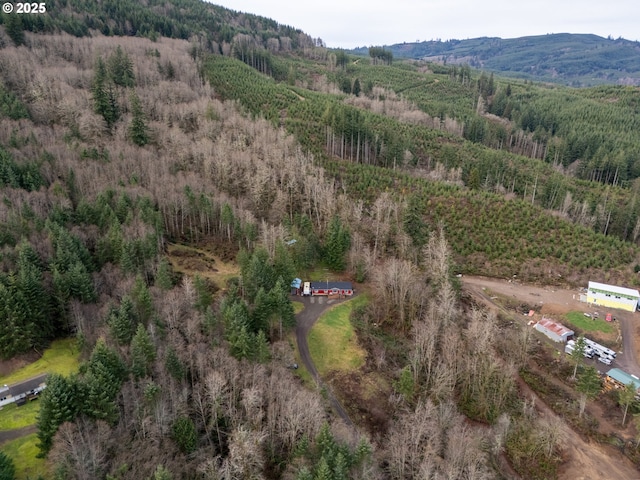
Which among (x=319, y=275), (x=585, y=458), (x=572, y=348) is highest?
(x=319, y=275)

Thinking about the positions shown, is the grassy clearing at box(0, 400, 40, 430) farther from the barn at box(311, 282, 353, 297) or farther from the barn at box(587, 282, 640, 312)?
the barn at box(587, 282, 640, 312)

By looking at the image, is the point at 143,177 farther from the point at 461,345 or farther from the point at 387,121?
the point at 387,121

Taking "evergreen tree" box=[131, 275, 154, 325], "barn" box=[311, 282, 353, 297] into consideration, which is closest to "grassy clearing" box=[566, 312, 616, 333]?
"barn" box=[311, 282, 353, 297]

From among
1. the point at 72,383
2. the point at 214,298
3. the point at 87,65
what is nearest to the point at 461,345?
the point at 214,298

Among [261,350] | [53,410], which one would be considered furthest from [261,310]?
[53,410]

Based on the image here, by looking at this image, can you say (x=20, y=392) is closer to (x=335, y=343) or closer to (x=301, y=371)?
(x=301, y=371)

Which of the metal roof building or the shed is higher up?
the shed

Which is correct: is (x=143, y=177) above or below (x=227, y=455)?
above
